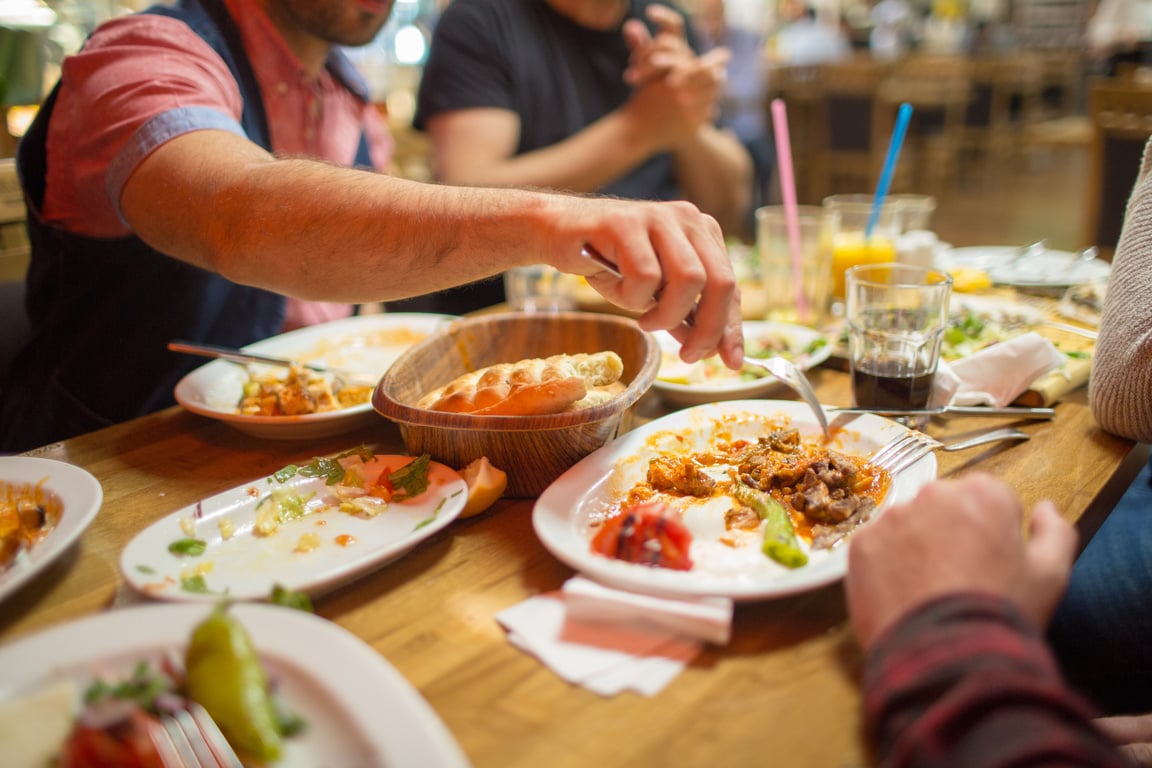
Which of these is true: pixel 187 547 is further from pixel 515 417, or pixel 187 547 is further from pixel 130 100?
pixel 130 100

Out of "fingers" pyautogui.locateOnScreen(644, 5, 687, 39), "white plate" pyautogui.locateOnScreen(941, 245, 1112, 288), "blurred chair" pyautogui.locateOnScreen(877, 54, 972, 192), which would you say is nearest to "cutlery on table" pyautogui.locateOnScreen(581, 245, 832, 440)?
"white plate" pyautogui.locateOnScreen(941, 245, 1112, 288)

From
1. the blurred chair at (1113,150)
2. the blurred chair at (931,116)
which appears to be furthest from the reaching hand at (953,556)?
the blurred chair at (931,116)

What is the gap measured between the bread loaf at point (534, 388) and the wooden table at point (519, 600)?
0.14 m

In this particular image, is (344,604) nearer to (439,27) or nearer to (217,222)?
(217,222)

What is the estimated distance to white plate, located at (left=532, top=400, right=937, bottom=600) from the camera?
82 centimetres

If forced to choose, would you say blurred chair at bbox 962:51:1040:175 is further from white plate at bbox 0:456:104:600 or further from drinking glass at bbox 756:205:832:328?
white plate at bbox 0:456:104:600

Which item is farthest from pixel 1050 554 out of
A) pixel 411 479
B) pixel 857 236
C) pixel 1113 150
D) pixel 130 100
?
pixel 1113 150

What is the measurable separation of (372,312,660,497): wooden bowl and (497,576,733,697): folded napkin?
0.25 m

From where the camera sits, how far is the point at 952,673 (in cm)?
63

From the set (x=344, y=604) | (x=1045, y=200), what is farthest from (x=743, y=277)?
(x=1045, y=200)

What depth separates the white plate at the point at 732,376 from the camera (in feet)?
4.48

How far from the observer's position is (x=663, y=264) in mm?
1047

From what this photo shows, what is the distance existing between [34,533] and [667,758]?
819 mm

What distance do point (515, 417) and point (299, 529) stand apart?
0.94 feet
